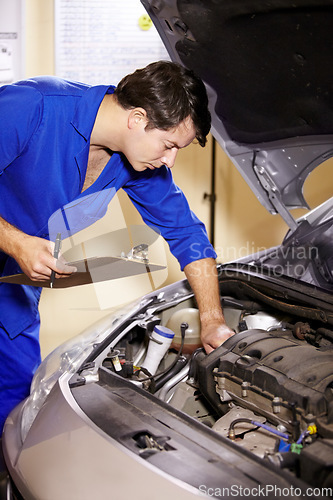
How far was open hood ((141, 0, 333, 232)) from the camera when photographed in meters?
1.61

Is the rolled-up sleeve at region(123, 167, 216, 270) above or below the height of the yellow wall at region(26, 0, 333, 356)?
above

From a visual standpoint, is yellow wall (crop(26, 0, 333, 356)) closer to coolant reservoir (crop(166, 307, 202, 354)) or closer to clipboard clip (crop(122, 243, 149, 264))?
coolant reservoir (crop(166, 307, 202, 354))

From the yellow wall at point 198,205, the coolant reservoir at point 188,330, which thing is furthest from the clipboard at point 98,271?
the yellow wall at point 198,205

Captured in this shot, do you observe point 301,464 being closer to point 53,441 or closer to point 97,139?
A: point 53,441

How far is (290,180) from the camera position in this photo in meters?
2.30

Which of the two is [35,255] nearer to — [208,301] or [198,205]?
[208,301]

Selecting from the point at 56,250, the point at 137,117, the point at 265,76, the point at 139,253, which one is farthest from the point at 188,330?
the point at 265,76

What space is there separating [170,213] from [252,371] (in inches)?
32.6

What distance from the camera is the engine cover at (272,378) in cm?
137

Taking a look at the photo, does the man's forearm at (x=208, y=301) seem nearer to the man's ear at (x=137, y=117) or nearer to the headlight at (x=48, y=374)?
the headlight at (x=48, y=374)

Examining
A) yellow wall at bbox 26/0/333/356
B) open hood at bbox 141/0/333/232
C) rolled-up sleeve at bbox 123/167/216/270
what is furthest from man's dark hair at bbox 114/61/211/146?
yellow wall at bbox 26/0/333/356

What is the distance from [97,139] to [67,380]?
0.83 metres

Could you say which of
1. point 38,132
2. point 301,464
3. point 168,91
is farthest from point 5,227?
point 301,464

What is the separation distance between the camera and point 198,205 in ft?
14.6
